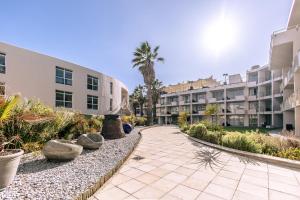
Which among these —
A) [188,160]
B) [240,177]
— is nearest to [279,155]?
[240,177]

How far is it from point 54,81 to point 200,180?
19.5 m

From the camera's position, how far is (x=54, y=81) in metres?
18.9

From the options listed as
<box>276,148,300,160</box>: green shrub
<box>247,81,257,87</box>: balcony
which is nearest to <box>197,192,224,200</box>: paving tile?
<box>276,148,300,160</box>: green shrub

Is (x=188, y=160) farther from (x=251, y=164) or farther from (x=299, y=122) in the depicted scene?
(x=299, y=122)

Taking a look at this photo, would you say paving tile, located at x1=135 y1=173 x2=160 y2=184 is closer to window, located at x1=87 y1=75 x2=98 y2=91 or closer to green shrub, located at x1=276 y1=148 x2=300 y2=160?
green shrub, located at x1=276 y1=148 x2=300 y2=160

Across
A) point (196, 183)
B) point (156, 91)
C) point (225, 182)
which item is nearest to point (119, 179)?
point (196, 183)

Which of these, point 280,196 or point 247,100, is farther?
point 247,100

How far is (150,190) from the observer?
12.3 feet

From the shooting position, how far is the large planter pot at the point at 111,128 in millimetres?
10113

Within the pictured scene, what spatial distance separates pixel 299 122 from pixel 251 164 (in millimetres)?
12091

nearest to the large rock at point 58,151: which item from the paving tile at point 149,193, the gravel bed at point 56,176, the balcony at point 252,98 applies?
the gravel bed at point 56,176

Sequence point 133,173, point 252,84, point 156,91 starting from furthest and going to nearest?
point 156,91
point 252,84
point 133,173

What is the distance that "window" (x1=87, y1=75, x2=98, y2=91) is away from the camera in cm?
2347

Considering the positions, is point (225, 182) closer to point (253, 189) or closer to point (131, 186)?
point (253, 189)
